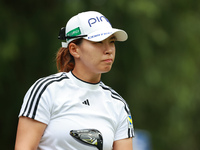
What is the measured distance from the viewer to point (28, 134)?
11.9 feet

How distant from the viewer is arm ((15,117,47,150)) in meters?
3.62

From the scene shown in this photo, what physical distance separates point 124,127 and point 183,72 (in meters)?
7.56

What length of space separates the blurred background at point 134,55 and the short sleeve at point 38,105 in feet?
18.5

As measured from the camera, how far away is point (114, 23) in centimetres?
1074

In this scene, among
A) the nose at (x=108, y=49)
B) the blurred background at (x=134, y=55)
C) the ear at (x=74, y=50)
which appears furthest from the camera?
the blurred background at (x=134, y=55)

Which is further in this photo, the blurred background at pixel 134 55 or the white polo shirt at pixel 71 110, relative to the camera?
the blurred background at pixel 134 55

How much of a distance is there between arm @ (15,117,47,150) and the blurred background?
574 centimetres

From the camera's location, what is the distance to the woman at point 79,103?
3688 mm

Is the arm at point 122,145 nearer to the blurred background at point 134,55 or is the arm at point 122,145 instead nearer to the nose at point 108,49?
the nose at point 108,49

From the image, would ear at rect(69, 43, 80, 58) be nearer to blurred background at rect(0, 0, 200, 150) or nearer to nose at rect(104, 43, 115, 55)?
nose at rect(104, 43, 115, 55)

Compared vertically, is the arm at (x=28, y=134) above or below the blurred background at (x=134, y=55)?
below

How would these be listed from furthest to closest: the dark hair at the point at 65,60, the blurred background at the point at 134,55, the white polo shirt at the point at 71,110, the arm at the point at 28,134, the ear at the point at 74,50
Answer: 1. the blurred background at the point at 134,55
2. the dark hair at the point at 65,60
3. the ear at the point at 74,50
4. the white polo shirt at the point at 71,110
5. the arm at the point at 28,134

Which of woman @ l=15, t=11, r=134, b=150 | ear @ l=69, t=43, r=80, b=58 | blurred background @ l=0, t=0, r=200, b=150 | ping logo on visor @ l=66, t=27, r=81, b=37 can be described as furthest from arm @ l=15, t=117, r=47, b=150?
blurred background @ l=0, t=0, r=200, b=150

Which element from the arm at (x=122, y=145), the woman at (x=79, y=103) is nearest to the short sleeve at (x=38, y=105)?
the woman at (x=79, y=103)
